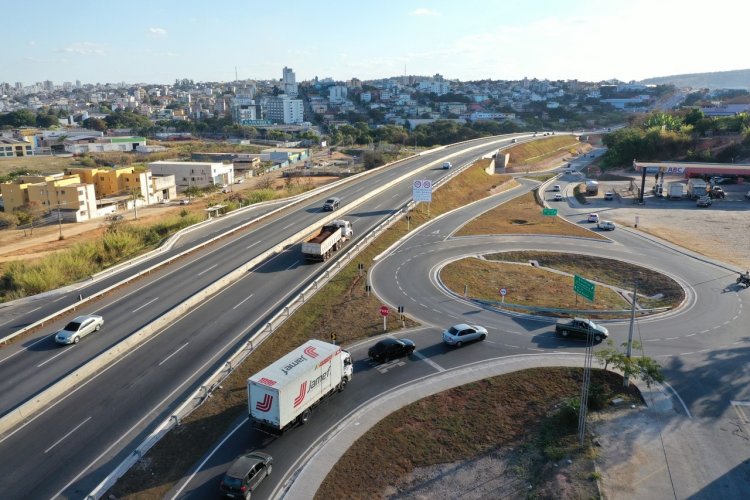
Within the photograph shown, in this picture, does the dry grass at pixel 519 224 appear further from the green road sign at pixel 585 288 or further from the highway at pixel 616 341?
the green road sign at pixel 585 288

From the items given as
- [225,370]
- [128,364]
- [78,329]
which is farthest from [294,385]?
[78,329]

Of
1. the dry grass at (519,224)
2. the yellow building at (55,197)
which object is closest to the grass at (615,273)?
the dry grass at (519,224)

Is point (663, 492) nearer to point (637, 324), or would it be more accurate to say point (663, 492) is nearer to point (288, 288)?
point (637, 324)

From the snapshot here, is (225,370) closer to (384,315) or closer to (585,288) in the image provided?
(384,315)

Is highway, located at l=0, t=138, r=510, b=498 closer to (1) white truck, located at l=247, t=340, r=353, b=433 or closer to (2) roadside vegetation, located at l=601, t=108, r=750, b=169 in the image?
(1) white truck, located at l=247, t=340, r=353, b=433

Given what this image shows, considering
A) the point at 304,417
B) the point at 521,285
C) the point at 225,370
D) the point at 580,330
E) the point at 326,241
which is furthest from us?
the point at 326,241

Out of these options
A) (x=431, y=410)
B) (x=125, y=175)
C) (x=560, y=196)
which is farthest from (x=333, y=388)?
(x=125, y=175)
